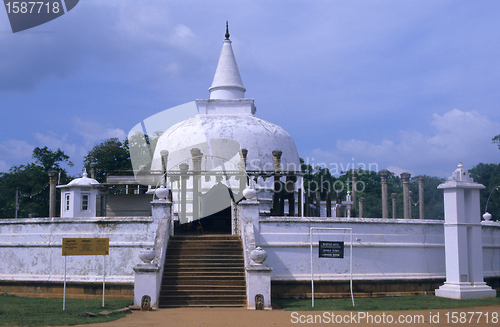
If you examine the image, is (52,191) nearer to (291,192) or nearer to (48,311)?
(291,192)

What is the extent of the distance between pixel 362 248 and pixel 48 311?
33.2 ft

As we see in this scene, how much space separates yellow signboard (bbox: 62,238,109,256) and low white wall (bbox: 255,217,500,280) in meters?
4.99

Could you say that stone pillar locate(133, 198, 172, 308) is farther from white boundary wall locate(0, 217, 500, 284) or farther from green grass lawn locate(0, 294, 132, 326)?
white boundary wall locate(0, 217, 500, 284)

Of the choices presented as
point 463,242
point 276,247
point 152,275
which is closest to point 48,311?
point 152,275

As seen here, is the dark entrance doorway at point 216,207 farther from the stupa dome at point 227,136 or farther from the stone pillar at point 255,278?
the stone pillar at point 255,278

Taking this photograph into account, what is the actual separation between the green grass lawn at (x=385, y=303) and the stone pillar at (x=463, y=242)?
582 millimetres

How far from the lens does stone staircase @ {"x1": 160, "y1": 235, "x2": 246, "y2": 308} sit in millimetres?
15492

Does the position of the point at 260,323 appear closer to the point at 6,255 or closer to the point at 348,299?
the point at 348,299

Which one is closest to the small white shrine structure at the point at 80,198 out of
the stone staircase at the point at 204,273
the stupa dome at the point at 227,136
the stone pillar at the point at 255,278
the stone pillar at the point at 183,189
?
the stupa dome at the point at 227,136

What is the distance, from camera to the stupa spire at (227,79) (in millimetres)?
32656

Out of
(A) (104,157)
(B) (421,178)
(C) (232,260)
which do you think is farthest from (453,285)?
(A) (104,157)

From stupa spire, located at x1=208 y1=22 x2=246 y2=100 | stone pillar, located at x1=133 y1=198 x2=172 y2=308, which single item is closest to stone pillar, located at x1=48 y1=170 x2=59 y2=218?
stone pillar, located at x1=133 y1=198 x2=172 y2=308

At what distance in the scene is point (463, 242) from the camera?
18.2 metres

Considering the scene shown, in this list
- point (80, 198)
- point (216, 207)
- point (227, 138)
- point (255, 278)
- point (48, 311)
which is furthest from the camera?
point (227, 138)
